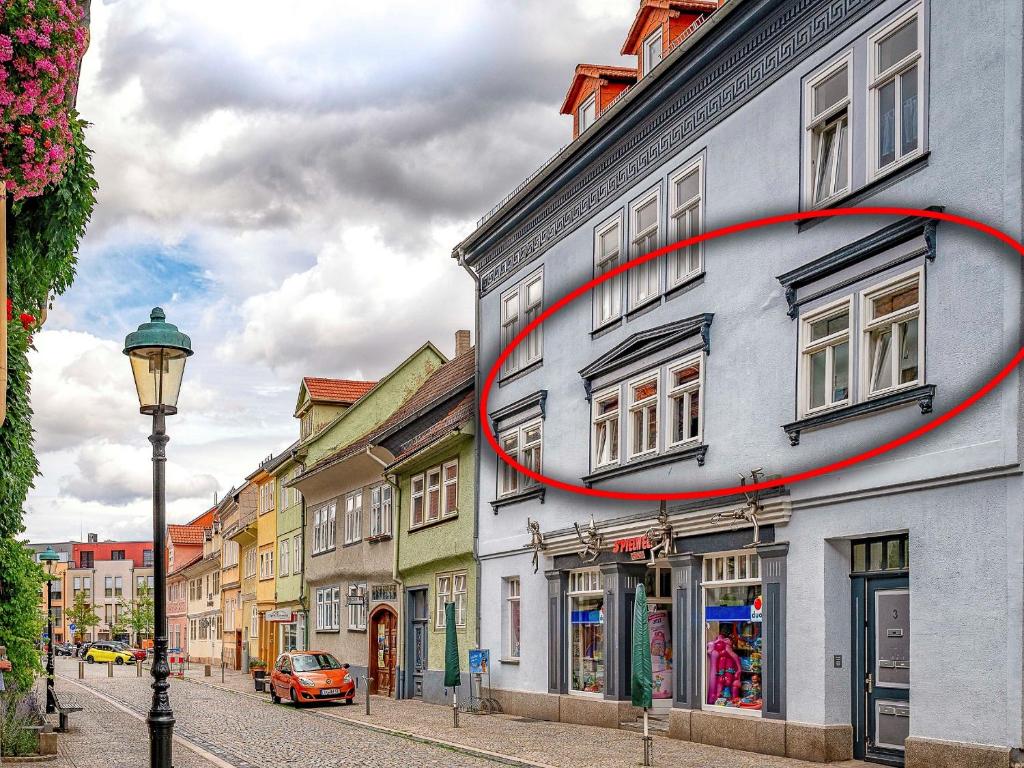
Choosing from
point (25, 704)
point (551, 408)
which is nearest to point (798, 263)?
point (551, 408)

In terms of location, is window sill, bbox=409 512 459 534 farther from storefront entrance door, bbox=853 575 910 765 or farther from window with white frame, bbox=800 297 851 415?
storefront entrance door, bbox=853 575 910 765

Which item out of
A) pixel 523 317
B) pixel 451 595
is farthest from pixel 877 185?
pixel 451 595

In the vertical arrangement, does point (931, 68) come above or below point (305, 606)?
above

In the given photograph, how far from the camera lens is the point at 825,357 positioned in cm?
1723

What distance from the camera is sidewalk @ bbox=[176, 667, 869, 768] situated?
1723 cm

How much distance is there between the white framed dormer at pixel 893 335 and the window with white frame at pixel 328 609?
2986 centimetres

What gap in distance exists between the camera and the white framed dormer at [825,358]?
659 inches

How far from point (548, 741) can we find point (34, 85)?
1467cm

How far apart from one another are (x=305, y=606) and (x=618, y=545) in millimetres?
28008

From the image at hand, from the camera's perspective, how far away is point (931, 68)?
1520cm

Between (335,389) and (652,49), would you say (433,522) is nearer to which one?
(652,49)

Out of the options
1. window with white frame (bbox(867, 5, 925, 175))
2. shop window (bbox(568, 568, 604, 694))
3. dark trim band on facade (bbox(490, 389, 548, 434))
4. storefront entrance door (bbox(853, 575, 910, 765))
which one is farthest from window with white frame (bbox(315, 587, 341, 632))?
window with white frame (bbox(867, 5, 925, 175))

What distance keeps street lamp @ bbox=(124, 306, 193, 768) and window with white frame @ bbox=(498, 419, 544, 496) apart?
16.0m

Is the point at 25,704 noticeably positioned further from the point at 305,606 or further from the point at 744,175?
the point at 305,606
